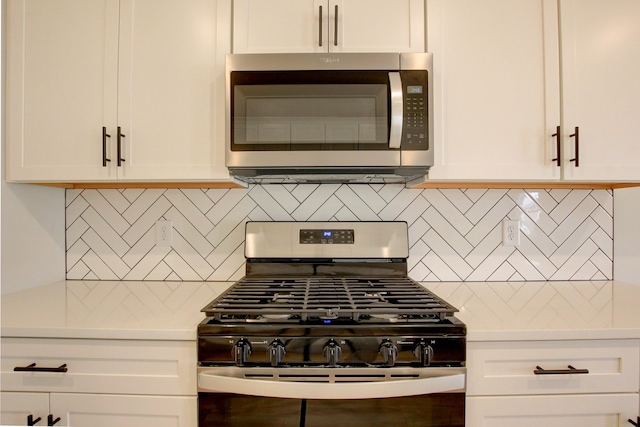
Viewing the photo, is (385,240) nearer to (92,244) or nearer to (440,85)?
(440,85)

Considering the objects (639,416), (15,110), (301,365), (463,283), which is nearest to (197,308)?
(301,365)

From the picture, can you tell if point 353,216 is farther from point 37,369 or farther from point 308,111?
point 37,369

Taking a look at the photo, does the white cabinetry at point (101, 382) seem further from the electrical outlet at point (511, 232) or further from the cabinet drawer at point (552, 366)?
the electrical outlet at point (511, 232)

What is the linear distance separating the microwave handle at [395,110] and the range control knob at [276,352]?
0.77 m

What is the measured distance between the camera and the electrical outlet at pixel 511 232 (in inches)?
63.9

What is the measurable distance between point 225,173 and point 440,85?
0.88m

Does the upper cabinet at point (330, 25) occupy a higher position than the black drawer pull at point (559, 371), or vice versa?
the upper cabinet at point (330, 25)

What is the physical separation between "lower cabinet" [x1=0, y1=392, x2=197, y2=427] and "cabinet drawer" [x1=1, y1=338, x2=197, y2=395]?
0.8 inches

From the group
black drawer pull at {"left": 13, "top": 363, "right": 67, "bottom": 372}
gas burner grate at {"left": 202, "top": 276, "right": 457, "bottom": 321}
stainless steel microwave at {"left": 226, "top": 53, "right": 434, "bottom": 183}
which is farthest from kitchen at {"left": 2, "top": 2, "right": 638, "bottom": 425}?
black drawer pull at {"left": 13, "top": 363, "right": 67, "bottom": 372}

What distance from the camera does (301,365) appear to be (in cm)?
100

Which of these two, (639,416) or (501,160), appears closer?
(639,416)

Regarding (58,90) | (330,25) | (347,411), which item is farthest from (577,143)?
(58,90)

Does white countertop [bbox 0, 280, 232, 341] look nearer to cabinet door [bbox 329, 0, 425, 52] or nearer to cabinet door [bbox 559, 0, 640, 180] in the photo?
cabinet door [bbox 329, 0, 425, 52]

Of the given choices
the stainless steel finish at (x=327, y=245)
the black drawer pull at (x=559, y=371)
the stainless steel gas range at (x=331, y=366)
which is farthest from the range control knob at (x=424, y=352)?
the stainless steel finish at (x=327, y=245)
